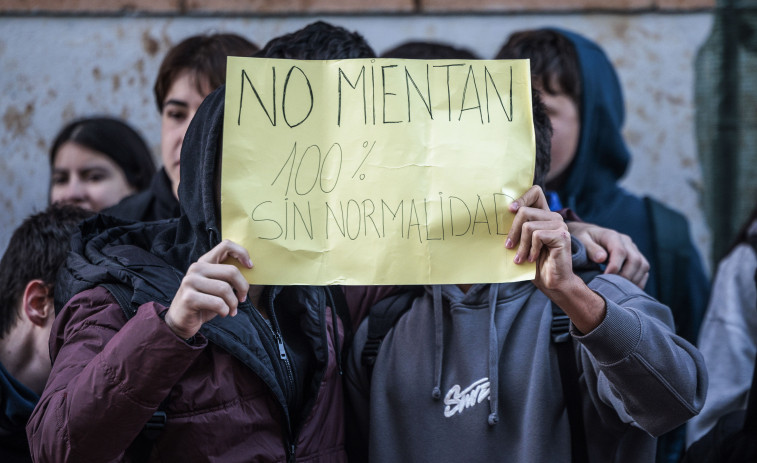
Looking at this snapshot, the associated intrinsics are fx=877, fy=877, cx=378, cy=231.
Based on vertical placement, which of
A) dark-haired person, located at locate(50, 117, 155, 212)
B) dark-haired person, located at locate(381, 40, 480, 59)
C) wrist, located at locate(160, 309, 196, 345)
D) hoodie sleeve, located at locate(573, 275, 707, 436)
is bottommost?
hoodie sleeve, located at locate(573, 275, 707, 436)

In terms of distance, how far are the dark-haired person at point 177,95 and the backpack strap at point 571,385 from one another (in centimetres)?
141

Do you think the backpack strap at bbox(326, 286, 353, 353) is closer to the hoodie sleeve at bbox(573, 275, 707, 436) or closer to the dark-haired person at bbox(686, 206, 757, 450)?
the hoodie sleeve at bbox(573, 275, 707, 436)

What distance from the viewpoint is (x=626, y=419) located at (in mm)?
1737

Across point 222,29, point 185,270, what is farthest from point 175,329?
point 222,29

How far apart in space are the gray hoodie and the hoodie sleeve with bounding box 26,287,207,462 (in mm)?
542

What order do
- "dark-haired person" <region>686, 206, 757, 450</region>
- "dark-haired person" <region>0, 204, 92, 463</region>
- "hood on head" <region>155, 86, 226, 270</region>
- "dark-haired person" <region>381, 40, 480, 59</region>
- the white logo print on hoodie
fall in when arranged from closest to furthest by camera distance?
"hood on head" <region>155, 86, 226, 270</region>
the white logo print on hoodie
"dark-haired person" <region>0, 204, 92, 463</region>
"dark-haired person" <region>686, 206, 757, 450</region>
"dark-haired person" <region>381, 40, 480, 59</region>

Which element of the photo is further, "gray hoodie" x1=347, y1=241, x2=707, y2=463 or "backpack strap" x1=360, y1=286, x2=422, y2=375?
"backpack strap" x1=360, y1=286, x2=422, y2=375

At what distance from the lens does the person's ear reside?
2.25 metres

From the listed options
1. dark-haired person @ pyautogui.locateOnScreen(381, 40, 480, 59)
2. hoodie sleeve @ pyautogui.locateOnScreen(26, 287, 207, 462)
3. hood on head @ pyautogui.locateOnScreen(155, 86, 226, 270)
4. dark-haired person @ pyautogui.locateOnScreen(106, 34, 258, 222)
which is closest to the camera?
hoodie sleeve @ pyautogui.locateOnScreen(26, 287, 207, 462)

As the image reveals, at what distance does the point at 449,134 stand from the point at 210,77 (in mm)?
1295

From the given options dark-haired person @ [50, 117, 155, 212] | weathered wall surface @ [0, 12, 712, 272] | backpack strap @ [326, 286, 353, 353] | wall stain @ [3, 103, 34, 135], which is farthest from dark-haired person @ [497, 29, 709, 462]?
wall stain @ [3, 103, 34, 135]

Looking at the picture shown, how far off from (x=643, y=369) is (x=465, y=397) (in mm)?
395

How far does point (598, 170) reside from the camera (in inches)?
116

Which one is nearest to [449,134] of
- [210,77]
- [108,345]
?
[108,345]
